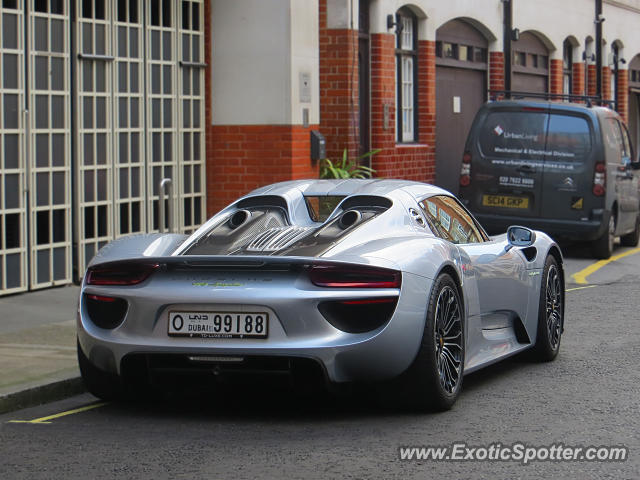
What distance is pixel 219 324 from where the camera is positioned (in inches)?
257

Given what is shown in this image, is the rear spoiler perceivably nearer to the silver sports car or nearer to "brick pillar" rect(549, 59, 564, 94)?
Result: the silver sports car

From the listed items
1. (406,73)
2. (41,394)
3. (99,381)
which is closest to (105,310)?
(99,381)

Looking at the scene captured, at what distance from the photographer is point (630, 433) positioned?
20.9 ft

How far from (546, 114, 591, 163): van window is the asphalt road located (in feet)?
26.8

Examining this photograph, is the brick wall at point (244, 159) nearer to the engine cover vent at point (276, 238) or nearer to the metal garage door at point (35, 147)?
the metal garage door at point (35, 147)

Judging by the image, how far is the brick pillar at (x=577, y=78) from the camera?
99.6ft

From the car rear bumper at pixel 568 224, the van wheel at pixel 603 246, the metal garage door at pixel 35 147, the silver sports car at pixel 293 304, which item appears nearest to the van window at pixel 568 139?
the car rear bumper at pixel 568 224

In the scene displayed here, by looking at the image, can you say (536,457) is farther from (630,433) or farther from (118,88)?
(118,88)

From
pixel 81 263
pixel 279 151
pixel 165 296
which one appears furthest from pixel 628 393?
pixel 279 151

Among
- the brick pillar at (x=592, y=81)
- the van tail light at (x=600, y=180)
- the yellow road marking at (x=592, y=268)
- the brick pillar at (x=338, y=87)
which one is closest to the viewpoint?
the yellow road marking at (x=592, y=268)

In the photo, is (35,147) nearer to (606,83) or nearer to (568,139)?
(568,139)

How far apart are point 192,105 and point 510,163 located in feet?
13.4

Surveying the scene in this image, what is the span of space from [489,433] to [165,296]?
1703 mm

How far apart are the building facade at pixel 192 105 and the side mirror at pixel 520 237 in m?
3.34
